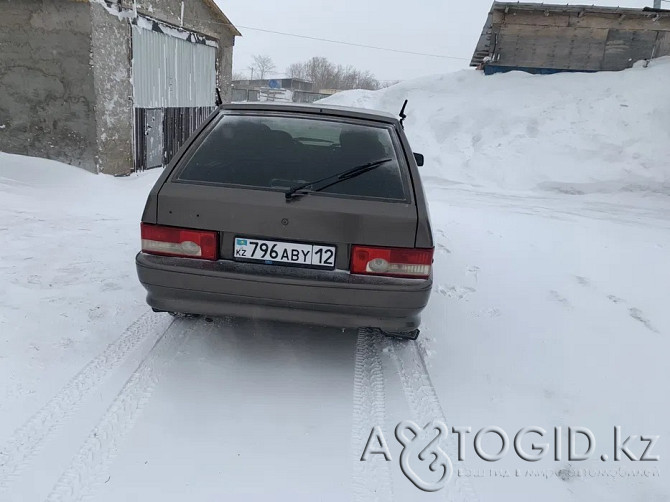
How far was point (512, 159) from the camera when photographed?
13.4 meters

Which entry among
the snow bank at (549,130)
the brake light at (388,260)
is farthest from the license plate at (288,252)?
the snow bank at (549,130)

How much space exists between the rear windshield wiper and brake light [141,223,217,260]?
51 centimetres

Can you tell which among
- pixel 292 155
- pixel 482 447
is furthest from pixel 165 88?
pixel 482 447

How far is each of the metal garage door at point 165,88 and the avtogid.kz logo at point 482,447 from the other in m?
9.20

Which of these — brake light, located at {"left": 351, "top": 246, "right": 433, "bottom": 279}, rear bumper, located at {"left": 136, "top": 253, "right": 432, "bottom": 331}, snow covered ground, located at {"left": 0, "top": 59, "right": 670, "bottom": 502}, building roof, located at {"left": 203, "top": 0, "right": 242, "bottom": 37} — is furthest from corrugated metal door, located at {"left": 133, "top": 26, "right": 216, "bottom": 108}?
brake light, located at {"left": 351, "top": 246, "right": 433, "bottom": 279}

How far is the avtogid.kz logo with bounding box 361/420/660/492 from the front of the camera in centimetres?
237

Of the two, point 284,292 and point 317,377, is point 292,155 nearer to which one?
point 284,292

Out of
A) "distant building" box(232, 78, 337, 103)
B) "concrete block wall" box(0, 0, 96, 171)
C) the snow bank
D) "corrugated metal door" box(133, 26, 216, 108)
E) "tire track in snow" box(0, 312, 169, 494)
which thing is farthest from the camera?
"distant building" box(232, 78, 337, 103)

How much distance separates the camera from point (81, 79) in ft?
27.1

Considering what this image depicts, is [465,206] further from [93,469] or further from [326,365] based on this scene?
[93,469]

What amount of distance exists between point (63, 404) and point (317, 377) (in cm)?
145

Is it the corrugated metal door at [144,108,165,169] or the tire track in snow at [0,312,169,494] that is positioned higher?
the corrugated metal door at [144,108,165,169]

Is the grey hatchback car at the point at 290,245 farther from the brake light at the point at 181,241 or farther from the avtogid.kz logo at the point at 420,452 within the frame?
the avtogid.kz logo at the point at 420,452

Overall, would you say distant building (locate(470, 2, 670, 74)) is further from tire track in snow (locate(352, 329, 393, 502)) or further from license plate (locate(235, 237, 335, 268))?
license plate (locate(235, 237, 335, 268))
